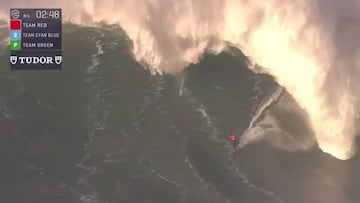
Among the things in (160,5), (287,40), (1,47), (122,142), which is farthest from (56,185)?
(287,40)

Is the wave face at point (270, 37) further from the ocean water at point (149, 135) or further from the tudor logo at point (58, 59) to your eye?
the tudor logo at point (58, 59)

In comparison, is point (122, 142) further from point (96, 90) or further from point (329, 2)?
point (329, 2)

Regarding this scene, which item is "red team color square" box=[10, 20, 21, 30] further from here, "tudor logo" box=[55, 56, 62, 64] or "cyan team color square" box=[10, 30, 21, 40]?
"tudor logo" box=[55, 56, 62, 64]

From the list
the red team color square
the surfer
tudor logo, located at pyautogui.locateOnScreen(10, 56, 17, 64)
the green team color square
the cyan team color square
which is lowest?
the surfer
